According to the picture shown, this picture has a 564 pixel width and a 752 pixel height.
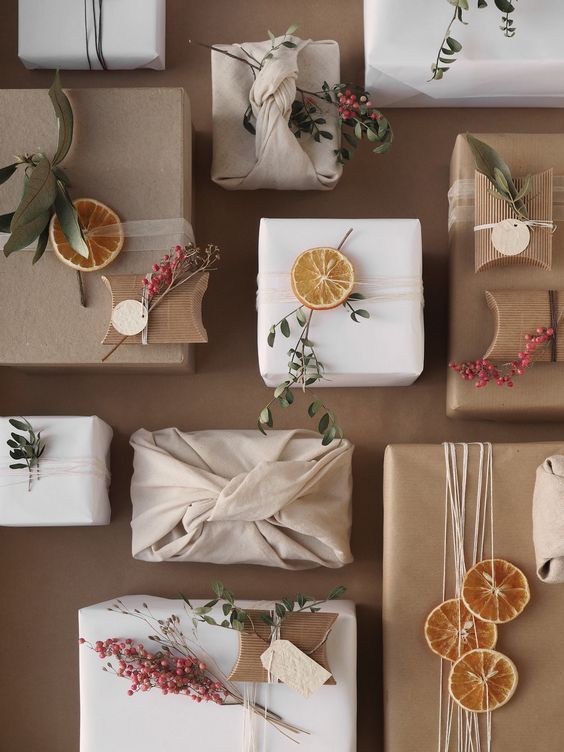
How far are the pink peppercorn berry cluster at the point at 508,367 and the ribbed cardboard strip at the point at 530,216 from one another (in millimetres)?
170

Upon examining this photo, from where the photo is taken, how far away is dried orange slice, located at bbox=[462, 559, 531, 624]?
66.1 inches

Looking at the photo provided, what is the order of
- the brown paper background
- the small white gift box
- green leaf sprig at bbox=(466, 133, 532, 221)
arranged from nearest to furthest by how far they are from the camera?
green leaf sprig at bbox=(466, 133, 532, 221)
the small white gift box
the brown paper background

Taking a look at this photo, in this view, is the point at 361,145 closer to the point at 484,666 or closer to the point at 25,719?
the point at 484,666

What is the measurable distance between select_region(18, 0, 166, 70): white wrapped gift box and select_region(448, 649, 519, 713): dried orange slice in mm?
1607

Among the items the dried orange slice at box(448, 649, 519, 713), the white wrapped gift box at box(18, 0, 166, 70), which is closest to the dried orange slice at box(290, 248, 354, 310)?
the white wrapped gift box at box(18, 0, 166, 70)

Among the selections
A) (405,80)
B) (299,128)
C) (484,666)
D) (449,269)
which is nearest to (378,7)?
(405,80)

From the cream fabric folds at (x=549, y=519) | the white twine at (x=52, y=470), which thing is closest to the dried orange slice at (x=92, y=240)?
the white twine at (x=52, y=470)

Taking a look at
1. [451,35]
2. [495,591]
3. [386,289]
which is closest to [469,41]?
[451,35]

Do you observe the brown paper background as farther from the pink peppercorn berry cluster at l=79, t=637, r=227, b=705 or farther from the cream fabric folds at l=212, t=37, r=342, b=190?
the pink peppercorn berry cluster at l=79, t=637, r=227, b=705

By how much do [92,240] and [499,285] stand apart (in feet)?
3.04

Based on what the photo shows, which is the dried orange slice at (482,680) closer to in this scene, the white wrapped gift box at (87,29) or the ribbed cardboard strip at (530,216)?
the ribbed cardboard strip at (530,216)

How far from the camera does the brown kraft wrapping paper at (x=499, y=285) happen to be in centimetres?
175

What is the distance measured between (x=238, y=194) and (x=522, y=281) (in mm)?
744

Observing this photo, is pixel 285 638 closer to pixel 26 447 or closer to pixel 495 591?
pixel 495 591
